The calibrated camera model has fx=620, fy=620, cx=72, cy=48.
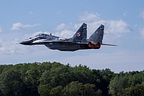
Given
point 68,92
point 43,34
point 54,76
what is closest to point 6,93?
point 54,76

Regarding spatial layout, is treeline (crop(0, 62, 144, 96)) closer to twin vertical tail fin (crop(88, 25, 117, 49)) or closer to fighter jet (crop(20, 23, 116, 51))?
fighter jet (crop(20, 23, 116, 51))

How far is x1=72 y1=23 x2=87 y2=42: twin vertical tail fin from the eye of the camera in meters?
83.2

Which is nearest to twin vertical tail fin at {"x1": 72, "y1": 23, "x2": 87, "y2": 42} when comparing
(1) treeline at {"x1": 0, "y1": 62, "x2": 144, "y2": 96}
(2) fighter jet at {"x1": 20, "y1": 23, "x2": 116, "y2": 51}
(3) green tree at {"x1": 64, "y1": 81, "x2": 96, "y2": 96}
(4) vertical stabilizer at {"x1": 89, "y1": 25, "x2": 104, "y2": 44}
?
(2) fighter jet at {"x1": 20, "y1": 23, "x2": 116, "y2": 51}

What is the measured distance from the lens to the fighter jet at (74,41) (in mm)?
78688

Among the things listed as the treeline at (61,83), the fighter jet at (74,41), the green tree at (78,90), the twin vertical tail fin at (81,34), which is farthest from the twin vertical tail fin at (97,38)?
the treeline at (61,83)

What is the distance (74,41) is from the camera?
81.4m

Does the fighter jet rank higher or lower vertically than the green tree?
higher

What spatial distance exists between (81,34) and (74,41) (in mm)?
4061

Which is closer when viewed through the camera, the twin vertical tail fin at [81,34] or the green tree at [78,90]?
the twin vertical tail fin at [81,34]

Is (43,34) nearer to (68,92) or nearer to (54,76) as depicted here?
(68,92)

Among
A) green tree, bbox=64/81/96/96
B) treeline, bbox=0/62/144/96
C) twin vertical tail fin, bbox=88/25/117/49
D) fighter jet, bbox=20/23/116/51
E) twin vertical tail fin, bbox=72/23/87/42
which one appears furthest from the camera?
treeline, bbox=0/62/144/96

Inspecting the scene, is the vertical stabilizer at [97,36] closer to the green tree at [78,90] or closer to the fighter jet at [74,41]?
the fighter jet at [74,41]

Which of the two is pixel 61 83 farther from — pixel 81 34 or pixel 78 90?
pixel 81 34

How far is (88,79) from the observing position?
626 ft
